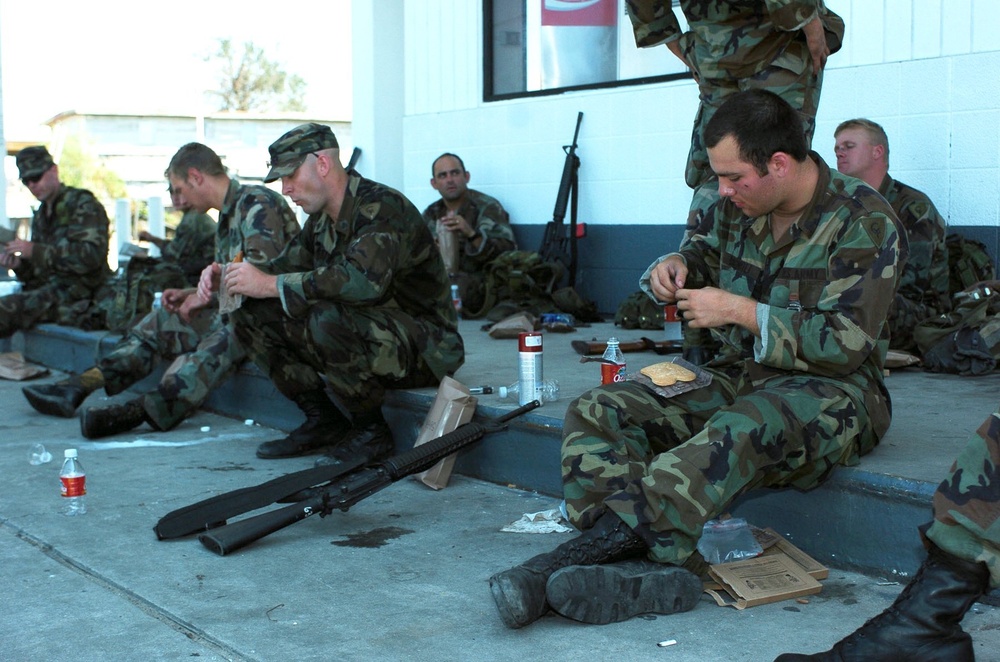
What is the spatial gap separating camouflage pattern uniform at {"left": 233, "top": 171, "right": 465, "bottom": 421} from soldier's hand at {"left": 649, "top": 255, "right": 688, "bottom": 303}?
1413 millimetres

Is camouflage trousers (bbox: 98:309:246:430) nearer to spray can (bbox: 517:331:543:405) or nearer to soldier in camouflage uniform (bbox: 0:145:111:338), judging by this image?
spray can (bbox: 517:331:543:405)

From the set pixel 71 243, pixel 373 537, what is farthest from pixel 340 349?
pixel 71 243

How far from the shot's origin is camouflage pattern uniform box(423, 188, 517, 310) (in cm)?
806

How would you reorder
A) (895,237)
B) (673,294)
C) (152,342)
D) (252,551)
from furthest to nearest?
(152,342) < (252,551) < (673,294) < (895,237)

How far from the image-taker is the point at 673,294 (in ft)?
11.0

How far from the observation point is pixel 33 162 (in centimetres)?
781

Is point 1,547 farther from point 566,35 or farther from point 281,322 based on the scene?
point 566,35

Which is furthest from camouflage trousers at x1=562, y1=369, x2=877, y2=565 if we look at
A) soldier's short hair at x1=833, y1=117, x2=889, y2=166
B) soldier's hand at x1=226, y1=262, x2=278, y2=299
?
soldier's short hair at x1=833, y1=117, x2=889, y2=166

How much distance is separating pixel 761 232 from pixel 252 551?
5.87ft

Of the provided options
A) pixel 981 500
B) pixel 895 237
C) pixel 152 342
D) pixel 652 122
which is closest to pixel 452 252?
pixel 652 122

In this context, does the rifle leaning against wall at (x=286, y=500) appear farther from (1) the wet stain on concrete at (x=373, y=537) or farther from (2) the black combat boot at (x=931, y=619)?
(2) the black combat boot at (x=931, y=619)

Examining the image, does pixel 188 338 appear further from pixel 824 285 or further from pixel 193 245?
pixel 824 285

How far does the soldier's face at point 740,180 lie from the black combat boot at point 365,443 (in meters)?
2.05

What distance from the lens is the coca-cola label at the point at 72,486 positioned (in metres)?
4.13
